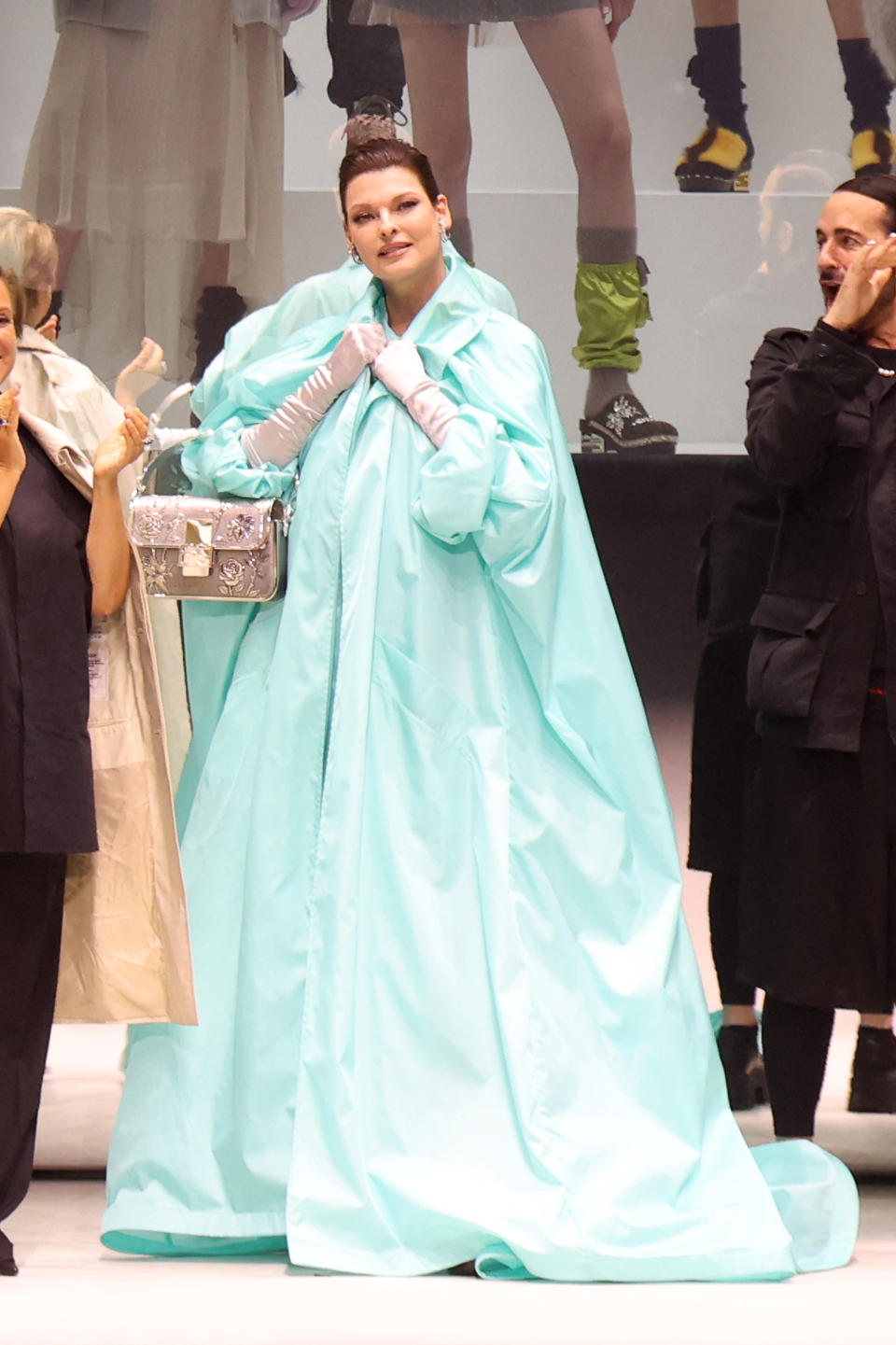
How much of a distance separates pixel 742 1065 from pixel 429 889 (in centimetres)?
113

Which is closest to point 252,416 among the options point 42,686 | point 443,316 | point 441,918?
point 443,316

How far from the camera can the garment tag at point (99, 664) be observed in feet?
8.86

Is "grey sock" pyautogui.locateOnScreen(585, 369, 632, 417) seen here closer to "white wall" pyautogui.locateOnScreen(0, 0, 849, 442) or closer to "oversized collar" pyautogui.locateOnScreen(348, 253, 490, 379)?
"white wall" pyautogui.locateOnScreen(0, 0, 849, 442)

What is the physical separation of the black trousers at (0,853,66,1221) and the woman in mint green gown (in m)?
0.17

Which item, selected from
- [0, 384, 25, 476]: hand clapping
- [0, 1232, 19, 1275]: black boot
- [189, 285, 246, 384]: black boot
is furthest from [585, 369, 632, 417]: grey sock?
[0, 1232, 19, 1275]: black boot

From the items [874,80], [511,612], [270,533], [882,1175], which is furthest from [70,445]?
[874,80]

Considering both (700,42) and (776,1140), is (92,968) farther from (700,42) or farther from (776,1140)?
(700,42)

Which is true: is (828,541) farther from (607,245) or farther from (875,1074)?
(607,245)

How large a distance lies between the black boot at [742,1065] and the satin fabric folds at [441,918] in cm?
65

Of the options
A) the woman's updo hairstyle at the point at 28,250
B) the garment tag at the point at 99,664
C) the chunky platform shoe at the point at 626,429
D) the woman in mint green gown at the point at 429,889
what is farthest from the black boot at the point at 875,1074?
the woman's updo hairstyle at the point at 28,250

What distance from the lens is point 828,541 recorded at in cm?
289

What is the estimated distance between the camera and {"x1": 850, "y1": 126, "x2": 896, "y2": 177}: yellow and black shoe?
3.95 metres

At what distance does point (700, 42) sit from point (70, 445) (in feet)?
6.66

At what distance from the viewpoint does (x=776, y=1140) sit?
292 cm
